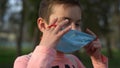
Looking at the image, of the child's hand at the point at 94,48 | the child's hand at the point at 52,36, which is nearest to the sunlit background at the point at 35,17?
the child's hand at the point at 94,48

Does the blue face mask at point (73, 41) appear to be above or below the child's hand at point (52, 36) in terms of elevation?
below

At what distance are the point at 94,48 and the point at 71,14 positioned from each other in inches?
10.4

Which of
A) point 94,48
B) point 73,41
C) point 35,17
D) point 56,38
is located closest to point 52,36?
point 56,38

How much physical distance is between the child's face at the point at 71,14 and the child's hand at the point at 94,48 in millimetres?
132

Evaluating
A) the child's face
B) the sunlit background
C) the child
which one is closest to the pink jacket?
the child

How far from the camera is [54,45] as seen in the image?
5.66 ft

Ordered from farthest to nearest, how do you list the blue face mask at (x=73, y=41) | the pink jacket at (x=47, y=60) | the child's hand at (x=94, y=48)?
the child's hand at (x=94, y=48)
the blue face mask at (x=73, y=41)
the pink jacket at (x=47, y=60)

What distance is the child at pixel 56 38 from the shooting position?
1.72m

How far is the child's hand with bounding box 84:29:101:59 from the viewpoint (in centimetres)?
213

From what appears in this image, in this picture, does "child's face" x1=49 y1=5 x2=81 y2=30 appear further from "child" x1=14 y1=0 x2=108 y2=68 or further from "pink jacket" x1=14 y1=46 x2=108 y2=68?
"pink jacket" x1=14 y1=46 x2=108 y2=68

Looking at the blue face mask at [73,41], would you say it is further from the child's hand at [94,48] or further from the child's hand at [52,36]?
the child's hand at [52,36]

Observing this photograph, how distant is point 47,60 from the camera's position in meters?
1.72

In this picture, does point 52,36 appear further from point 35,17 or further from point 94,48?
point 35,17

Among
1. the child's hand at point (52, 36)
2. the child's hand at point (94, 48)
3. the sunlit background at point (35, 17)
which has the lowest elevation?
the sunlit background at point (35, 17)
